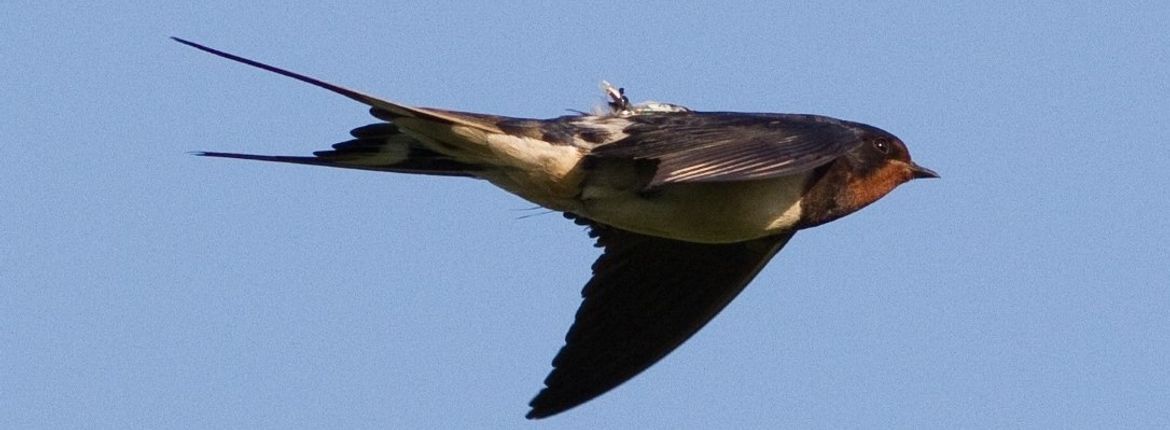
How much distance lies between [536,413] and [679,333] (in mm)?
718

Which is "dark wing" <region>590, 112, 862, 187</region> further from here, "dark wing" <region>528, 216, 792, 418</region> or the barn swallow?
"dark wing" <region>528, 216, 792, 418</region>

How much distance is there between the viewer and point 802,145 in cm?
781

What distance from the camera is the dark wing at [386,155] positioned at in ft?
26.8

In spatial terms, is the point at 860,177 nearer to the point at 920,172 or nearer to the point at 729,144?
the point at 920,172

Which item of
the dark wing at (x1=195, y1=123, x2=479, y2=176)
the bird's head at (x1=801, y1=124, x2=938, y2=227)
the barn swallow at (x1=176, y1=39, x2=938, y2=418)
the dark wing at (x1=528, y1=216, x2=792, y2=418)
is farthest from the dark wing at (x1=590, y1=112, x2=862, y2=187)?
the dark wing at (x1=528, y1=216, x2=792, y2=418)

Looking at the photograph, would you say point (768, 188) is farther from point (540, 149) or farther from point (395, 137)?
point (395, 137)

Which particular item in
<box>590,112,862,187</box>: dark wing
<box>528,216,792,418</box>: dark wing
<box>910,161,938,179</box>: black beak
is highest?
<box>590,112,862,187</box>: dark wing

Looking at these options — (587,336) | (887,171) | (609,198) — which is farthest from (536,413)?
(887,171)

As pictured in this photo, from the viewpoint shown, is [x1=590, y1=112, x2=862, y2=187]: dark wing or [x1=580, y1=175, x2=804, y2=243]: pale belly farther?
[x1=580, y1=175, x2=804, y2=243]: pale belly

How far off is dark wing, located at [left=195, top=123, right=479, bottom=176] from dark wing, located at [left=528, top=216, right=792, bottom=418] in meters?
1.19

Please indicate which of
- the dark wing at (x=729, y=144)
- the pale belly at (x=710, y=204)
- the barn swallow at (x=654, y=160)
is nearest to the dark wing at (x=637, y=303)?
the barn swallow at (x=654, y=160)

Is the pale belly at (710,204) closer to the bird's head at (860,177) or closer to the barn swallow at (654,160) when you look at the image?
the barn swallow at (654,160)

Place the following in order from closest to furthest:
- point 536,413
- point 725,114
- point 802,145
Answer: point 802,145
point 725,114
point 536,413

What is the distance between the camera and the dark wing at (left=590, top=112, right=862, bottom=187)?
295 inches
